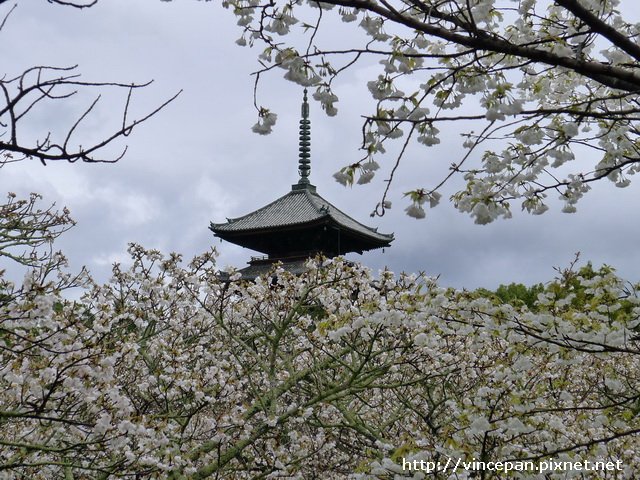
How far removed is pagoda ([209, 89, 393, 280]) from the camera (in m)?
25.4

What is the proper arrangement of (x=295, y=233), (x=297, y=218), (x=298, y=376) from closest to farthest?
(x=298, y=376) → (x=297, y=218) → (x=295, y=233)

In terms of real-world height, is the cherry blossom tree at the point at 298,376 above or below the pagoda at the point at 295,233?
below

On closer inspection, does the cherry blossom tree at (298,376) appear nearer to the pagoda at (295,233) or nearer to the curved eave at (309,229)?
the curved eave at (309,229)

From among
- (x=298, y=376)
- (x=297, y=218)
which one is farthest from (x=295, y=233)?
(x=298, y=376)

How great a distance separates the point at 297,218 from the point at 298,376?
18412mm

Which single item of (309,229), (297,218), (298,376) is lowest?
(298,376)

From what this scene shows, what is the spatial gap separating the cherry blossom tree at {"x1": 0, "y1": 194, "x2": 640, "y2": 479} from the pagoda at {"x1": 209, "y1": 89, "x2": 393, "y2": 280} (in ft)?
49.4

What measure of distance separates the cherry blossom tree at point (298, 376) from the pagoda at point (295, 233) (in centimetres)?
1506

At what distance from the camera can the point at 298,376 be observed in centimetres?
755

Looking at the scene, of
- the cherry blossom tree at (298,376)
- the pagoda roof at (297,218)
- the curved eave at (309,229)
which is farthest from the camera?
the pagoda roof at (297,218)

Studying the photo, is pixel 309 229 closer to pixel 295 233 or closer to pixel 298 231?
pixel 298 231

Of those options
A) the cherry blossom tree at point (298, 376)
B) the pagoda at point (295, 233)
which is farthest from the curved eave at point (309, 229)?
the cherry blossom tree at point (298, 376)

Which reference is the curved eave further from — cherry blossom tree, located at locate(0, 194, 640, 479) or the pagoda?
cherry blossom tree, located at locate(0, 194, 640, 479)

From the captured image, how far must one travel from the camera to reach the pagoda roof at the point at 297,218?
25219 millimetres
